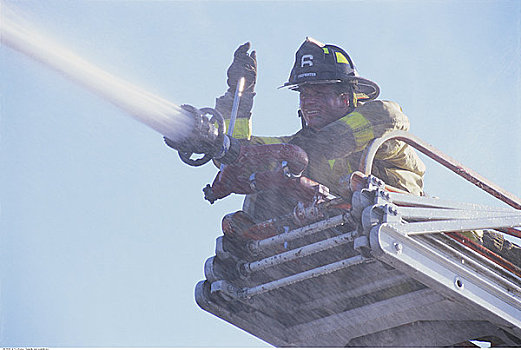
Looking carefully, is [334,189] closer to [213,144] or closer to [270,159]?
[270,159]

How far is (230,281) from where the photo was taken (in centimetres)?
758

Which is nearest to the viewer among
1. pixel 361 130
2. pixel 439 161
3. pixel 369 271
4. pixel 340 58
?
pixel 369 271

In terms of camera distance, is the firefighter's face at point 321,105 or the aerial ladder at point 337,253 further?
the firefighter's face at point 321,105

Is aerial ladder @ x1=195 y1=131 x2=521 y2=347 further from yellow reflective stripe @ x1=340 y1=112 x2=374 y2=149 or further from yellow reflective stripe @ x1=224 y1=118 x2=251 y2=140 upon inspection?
yellow reflective stripe @ x1=224 y1=118 x2=251 y2=140

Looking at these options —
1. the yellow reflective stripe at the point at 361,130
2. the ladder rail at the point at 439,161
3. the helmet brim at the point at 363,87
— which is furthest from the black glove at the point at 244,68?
the ladder rail at the point at 439,161

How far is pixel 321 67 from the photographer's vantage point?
8.32m

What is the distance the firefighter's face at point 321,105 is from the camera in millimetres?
8383

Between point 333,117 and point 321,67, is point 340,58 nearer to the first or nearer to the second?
point 321,67

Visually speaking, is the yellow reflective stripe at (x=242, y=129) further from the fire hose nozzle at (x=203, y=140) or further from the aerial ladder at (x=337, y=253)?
the fire hose nozzle at (x=203, y=140)

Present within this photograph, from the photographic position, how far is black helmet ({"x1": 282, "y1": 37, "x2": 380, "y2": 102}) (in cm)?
829

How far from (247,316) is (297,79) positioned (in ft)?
7.50

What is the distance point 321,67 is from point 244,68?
29.4 inches

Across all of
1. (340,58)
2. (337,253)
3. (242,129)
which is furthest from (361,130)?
(242,129)

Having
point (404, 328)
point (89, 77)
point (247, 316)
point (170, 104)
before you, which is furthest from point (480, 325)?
point (89, 77)
